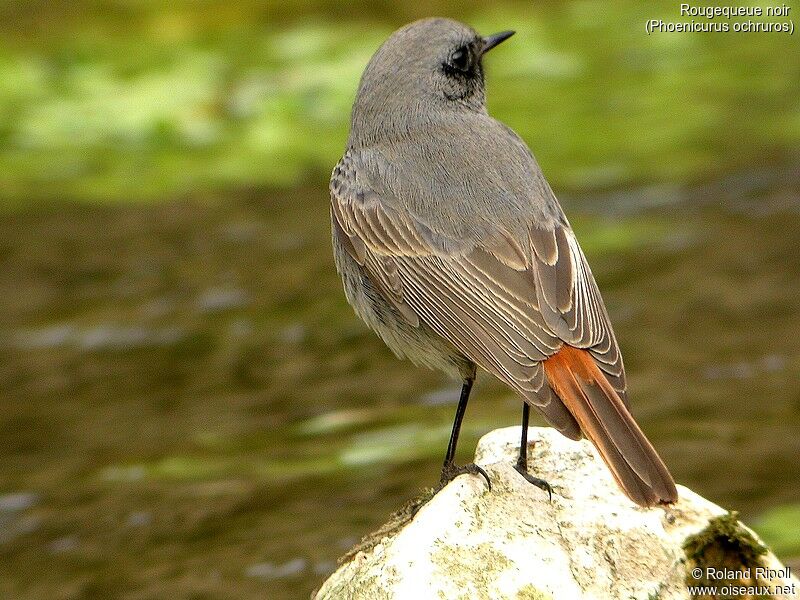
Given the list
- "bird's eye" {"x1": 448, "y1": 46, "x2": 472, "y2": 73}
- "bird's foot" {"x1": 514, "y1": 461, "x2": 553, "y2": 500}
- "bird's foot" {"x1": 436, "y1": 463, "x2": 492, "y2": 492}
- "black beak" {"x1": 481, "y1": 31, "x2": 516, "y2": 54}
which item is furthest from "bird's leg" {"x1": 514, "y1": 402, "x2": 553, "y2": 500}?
"black beak" {"x1": 481, "y1": 31, "x2": 516, "y2": 54}

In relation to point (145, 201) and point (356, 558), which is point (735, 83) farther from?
point (356, 558)

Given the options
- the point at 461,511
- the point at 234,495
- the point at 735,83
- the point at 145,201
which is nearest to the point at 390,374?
the point at 234,495

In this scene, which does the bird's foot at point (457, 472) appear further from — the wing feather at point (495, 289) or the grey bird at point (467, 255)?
the wing feather at point (495, 289)

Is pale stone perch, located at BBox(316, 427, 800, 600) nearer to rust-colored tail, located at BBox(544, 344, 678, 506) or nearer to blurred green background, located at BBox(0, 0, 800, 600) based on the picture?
rust-colored tail, located at BBox(544, 344, 678, 506)

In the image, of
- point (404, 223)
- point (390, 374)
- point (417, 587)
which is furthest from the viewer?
point (390, 374)

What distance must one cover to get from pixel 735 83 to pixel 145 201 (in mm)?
5609

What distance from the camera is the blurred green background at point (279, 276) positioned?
7.61m

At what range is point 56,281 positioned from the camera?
10.8 m

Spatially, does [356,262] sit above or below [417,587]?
above

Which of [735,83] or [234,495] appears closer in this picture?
[234,495]

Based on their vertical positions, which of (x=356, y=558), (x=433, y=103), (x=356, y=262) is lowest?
(x=356, y=558)

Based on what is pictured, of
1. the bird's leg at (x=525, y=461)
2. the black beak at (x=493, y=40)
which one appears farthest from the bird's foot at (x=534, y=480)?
the black beak at (x=493, y=40)

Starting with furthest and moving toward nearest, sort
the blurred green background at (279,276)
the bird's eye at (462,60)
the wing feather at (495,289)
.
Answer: the blurred green background at (279,276)
the bird's eye at (462,60)
the wing feather at (495,289)

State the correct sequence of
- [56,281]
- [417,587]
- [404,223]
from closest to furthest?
[417,587] → [404,223] → [56,281]
